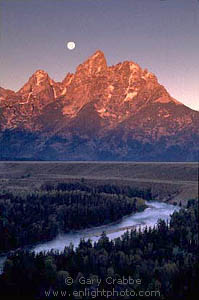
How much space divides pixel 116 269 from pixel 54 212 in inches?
1552

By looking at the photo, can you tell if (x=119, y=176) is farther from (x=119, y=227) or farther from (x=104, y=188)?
(x=119, y=227)

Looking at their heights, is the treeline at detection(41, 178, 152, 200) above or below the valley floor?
below

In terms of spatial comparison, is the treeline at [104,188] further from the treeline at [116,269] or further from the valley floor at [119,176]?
the treeline at [116,269]

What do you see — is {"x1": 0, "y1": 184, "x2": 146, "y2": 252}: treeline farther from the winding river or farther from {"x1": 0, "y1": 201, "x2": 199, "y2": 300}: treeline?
{"x1": 0, "y1": 201, "x2": 199, "y2": 300}: treeline

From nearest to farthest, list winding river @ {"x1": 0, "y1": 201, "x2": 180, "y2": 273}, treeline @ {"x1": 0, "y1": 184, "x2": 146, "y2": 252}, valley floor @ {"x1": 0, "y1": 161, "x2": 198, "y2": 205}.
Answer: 1. winding river @ {"x1": 0, "y1": 201, "x2": 180, "y2": 273}
2. treeline @ {"x1": 0, "y1": 184, "x2": 146, "y2": 252}
3. valley floor @ {"x1": 0, "y1": 161, "x2": 198, "y2": 205}

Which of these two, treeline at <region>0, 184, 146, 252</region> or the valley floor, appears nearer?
treeline at <region>0, 184, 146, 252</region>

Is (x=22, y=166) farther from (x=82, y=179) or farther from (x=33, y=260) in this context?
(x=33, y=260)

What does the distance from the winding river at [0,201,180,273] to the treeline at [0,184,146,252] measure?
5.47 feet

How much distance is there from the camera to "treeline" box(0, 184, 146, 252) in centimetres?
6431

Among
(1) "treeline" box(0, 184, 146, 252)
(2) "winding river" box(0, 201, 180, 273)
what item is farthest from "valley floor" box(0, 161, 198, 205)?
(1) "treeline" box(0, 184, 146, 252)

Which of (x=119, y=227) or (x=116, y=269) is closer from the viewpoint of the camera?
(x=116, y=269)

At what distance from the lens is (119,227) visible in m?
74.2

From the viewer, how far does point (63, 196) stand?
9381cm

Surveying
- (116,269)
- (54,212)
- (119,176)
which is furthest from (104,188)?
(116,269)
